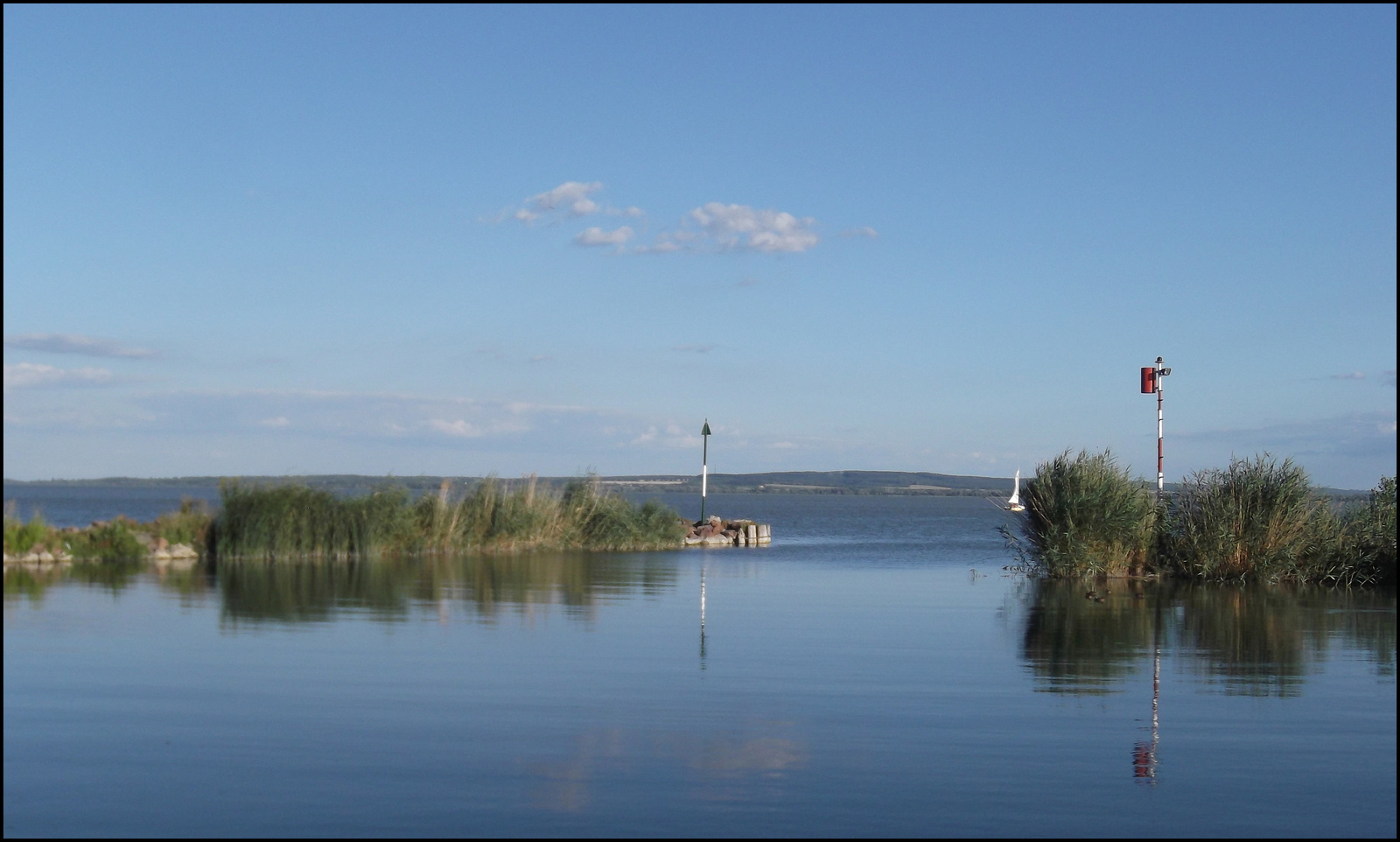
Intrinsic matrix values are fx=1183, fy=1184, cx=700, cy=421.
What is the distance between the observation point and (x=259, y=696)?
8.86 metres

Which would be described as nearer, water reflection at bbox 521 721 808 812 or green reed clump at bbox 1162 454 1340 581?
water reflection at bbox 521 721 808 812

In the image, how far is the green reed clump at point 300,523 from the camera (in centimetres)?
2164

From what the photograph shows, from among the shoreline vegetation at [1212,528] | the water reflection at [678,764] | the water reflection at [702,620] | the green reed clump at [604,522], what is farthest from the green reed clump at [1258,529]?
the water reflection at [678,764]

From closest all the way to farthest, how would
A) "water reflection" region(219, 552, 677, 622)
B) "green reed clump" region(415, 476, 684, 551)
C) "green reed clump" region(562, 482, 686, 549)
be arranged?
"water reflection" region(219, 552, 677, 622) → "green reed clump" region(415, 476, 684, 551) → "green reed clump" region(562, 482, 686, 549)

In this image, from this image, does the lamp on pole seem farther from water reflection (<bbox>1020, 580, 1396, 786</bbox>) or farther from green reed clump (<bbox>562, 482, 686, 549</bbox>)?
green reed clump (<bbox>562, 482, 686, 549</bbox>)

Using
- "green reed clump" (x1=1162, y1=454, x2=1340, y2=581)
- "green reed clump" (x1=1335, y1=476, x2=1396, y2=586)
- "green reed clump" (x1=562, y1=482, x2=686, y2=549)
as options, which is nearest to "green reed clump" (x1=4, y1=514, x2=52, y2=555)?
"green reed clump" (x1=562, y1=482, x2=686, y2=549)

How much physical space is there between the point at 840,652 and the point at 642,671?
7.66 ft

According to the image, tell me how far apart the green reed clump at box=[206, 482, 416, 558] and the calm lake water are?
5455mm

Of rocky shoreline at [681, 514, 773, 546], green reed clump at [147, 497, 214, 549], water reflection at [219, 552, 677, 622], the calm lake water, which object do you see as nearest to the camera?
the calm lake water

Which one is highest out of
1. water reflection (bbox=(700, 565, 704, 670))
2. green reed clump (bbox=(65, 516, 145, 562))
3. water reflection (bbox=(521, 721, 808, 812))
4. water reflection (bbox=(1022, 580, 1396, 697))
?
green reed clump (bbox=(65, 516, 145, 562))

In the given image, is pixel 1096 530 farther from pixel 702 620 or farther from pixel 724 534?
pixel 724 534

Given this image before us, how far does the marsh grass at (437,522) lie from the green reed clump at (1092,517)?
11561 mm

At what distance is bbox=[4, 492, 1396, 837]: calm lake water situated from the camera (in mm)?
6074

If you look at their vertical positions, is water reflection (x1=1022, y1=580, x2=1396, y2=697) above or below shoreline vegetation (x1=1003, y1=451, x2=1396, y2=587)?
below
